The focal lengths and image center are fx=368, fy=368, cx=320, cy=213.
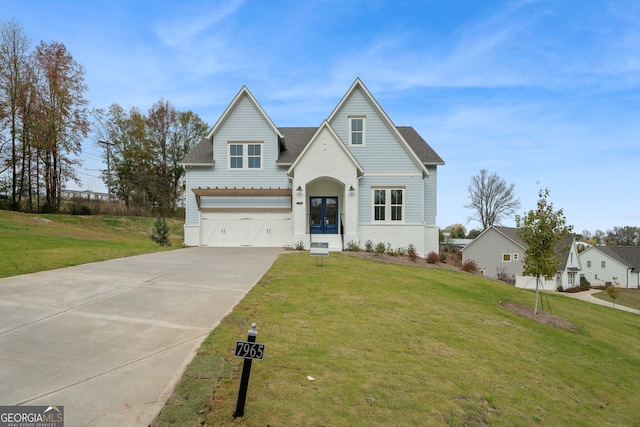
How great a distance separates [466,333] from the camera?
8.25 m

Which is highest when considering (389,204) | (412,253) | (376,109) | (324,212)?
(376,109)

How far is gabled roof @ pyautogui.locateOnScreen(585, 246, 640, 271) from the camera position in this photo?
56781 millimetres

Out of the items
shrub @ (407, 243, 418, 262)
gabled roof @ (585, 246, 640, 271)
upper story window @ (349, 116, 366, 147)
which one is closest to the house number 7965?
shrub @ (407, 243, 418, 262)

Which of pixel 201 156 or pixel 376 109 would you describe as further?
pixel 201 156

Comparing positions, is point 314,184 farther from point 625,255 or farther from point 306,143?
point 625,255

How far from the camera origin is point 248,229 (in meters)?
22.5

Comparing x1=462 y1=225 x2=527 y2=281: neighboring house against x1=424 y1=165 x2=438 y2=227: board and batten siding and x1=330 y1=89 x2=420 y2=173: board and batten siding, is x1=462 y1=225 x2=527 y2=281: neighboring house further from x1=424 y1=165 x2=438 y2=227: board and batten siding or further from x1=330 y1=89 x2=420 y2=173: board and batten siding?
x1=330 y1=89 x2=420 y2=173: board and batten siding

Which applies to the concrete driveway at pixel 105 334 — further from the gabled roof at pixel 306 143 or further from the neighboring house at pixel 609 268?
the neighboring house at pixel 609 268

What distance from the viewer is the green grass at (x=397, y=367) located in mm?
4535

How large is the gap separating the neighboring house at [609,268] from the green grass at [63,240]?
6012 centimetres

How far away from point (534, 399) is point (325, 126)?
55.4ft

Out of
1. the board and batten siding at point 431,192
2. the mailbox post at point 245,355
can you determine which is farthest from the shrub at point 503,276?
the mailbox post at point 245,355

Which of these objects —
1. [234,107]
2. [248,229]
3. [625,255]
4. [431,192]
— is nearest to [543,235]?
[431,192]

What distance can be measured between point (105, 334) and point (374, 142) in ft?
60.5
